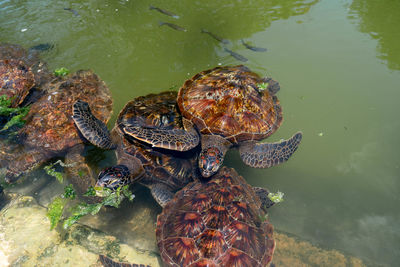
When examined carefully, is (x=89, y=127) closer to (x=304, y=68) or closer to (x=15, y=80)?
(x=15, y=80)

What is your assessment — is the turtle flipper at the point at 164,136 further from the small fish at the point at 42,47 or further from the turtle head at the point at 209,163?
the small fish at the point at 42,47

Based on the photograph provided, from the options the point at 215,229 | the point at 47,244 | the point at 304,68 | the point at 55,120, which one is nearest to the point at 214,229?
the point at 215,229

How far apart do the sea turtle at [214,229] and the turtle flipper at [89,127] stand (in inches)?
68.9

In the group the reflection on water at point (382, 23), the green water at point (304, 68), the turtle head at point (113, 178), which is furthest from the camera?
the reflection on water at point (382, 23)

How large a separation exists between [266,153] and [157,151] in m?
2.27

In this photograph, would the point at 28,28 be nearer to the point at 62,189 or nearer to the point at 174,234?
the point at 62,189

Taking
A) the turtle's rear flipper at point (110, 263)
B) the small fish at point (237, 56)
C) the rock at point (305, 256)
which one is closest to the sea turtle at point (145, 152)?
the turtle's rear flipper at point (110, 263)

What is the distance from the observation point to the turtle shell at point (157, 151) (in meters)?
4.41

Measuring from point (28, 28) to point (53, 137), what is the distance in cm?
528

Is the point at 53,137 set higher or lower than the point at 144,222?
higher

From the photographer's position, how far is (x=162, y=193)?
4.30 meters

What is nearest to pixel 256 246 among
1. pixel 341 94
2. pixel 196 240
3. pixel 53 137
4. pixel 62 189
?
pixel 196 240

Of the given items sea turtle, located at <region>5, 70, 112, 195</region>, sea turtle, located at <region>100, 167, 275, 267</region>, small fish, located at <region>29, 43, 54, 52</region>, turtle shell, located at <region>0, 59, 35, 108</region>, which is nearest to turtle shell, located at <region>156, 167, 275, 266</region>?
sea turtle, located at <region>100, 167, 275, 267</region>

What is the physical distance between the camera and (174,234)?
3527 mm
